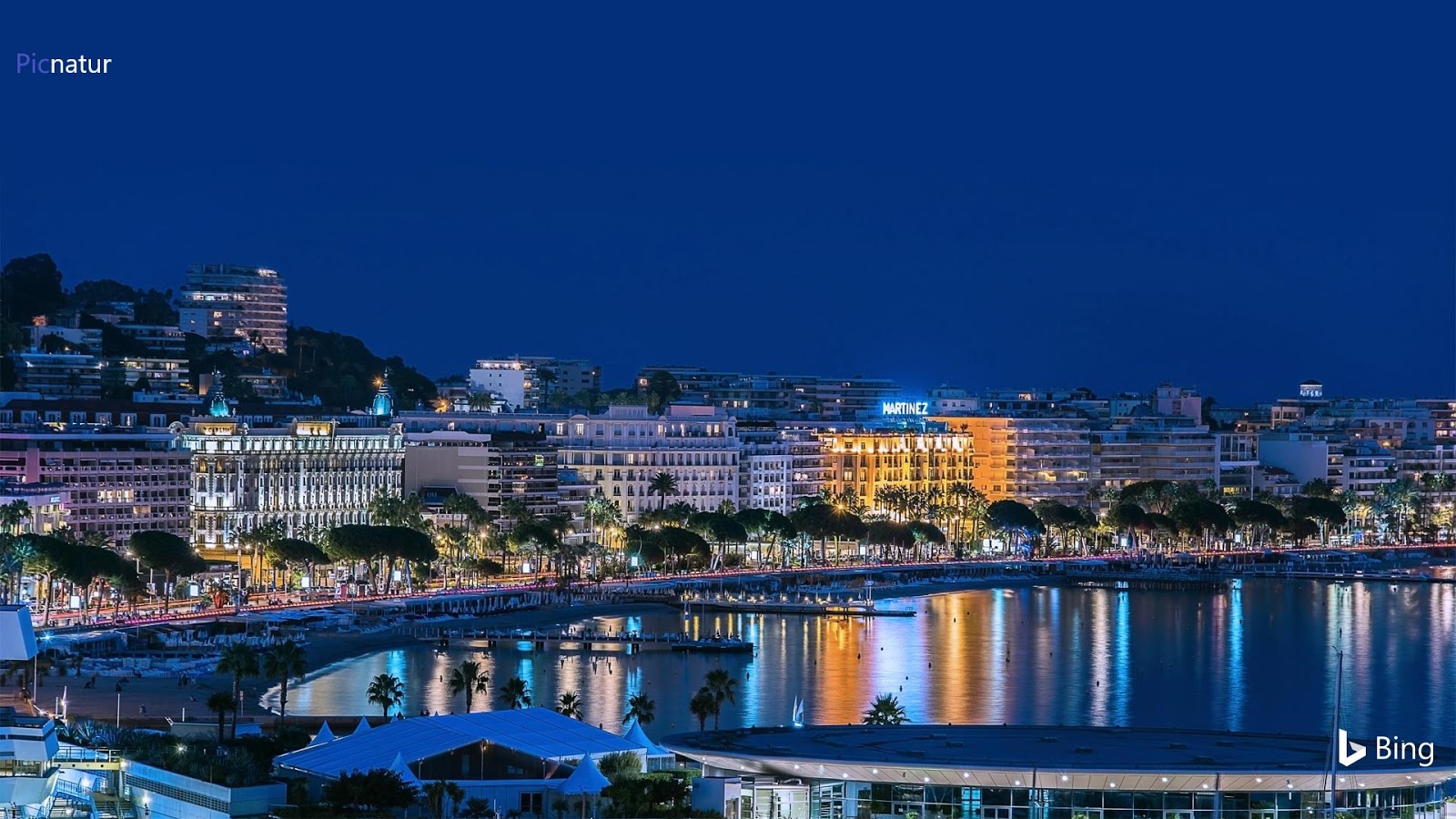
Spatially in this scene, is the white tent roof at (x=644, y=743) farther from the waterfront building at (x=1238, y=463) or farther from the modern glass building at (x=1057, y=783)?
the waterfront building at (x=1238, y=463)

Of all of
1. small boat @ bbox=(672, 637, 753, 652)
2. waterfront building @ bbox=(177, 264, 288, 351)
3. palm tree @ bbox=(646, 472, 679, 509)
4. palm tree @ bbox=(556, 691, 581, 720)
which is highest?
waterfront building @ bbox=(177, 264, 288, 351)

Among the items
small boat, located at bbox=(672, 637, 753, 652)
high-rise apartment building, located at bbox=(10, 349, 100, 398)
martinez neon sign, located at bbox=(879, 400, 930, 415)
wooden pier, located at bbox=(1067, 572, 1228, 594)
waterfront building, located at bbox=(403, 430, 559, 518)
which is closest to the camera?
small boat, located at bbox=(672, 637, 753, 652)

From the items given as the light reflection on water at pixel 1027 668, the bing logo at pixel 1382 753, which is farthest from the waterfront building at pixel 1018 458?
the bing logo at pixel 1382 753

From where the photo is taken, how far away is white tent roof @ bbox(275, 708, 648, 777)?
1228 inches

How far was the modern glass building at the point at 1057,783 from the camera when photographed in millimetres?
28422

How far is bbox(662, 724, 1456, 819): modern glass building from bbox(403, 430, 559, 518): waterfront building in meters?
68.0

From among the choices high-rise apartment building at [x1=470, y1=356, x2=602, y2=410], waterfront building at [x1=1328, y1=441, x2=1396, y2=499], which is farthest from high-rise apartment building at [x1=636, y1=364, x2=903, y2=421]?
waterfront building at [x1=1328, y1=441, x2=1396, y2=499]

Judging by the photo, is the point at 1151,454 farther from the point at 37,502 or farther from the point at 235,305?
the point at 37,502

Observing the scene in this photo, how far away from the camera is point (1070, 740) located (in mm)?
31344

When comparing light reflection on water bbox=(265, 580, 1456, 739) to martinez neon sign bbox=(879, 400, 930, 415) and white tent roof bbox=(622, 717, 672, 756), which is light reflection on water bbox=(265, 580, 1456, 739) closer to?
white tent roof bbox=(622, 717, 672, 756)

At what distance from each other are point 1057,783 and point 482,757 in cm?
711

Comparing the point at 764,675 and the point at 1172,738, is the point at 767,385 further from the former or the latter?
the point at 1172,738

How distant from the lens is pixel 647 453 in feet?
355

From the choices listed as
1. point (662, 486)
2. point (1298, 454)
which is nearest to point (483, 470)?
point (662, 486)
